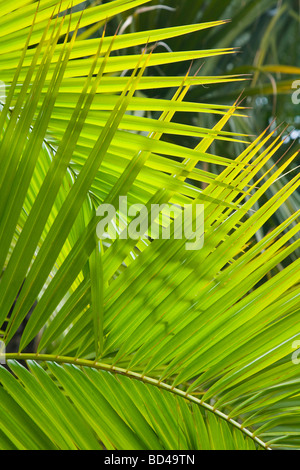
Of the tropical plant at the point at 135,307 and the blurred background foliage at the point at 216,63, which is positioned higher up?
→ the blurred background foliage at the point at 216,63

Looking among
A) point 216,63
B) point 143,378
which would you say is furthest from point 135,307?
point 216,63

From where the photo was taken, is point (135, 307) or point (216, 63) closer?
point (135, 307)

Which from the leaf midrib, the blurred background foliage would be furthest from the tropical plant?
the blurred background foliage

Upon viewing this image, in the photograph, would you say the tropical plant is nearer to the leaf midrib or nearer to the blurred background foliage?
the leaf midrib

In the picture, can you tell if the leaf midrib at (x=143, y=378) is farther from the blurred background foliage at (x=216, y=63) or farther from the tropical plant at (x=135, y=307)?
the blurred background foliage at (x=216, y=63)

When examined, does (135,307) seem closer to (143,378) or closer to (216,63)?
(143,378)

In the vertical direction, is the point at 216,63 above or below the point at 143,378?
above

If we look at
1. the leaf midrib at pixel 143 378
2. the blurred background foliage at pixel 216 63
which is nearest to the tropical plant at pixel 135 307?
the leaf midrib at pixel 143 378

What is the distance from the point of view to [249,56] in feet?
6.54

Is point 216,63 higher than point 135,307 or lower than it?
higher

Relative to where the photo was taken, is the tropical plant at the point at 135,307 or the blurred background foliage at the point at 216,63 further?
the blurred background foliage at the point at 216,63
